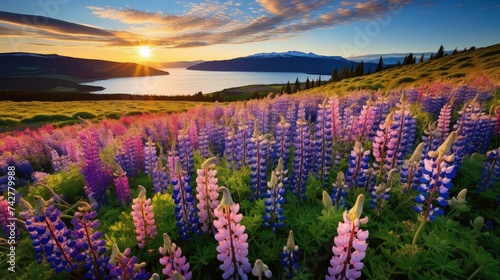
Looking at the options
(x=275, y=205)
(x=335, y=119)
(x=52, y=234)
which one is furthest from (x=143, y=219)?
(x=335, y=119)

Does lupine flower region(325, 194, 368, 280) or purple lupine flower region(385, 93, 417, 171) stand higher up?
purple lupine flower region(385, 93, 417, 171)

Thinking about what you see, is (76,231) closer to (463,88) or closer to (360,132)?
(360,132)

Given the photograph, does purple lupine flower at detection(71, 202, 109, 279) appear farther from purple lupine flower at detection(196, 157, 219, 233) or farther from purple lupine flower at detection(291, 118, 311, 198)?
purple lupine flower at detection(291, 118, 311, 198)

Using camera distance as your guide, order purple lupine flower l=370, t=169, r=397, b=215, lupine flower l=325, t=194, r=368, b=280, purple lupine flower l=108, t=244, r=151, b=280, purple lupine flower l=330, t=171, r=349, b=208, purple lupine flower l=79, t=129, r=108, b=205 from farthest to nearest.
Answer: purple lupine flower l=79, t=129, r=108, b=205 → purple lupine flower l=330, t=171, r=349, b=208 → purple lupine flower l=370, t=169, r=397, b=215 → purple lupine flower l=108, t=244, r=151, b=280 → lupine flower l=325, t=194, r=368, b=280

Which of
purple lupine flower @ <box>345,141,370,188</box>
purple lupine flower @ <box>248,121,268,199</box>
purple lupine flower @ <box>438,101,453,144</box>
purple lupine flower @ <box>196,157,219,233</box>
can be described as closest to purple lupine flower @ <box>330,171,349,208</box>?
purple lupine flower @ <box>345,141,370,188</box>

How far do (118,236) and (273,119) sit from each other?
18.2ft

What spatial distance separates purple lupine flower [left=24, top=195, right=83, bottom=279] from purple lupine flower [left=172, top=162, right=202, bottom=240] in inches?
38.9

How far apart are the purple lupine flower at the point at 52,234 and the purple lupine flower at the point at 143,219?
0.58 m

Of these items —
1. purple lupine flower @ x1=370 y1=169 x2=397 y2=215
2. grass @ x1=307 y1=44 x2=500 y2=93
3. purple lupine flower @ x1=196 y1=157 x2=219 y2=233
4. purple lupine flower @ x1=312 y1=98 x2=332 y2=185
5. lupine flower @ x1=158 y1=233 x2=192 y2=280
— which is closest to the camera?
lupine flower @ x1=158 y1=233 x2=192 y2=280

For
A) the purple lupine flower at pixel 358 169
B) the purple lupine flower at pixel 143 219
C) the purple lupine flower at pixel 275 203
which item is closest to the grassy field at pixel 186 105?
the purple lupine flower at pixel 358 169

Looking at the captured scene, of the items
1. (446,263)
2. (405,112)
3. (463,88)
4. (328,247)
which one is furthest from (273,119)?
(463,88)

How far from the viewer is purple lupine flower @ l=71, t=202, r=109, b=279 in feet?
8.19

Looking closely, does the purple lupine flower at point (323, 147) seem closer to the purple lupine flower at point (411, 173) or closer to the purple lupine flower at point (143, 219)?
the purple lupine flower at point (411, 173)

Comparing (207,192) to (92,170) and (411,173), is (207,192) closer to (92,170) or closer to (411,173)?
(411,173)
